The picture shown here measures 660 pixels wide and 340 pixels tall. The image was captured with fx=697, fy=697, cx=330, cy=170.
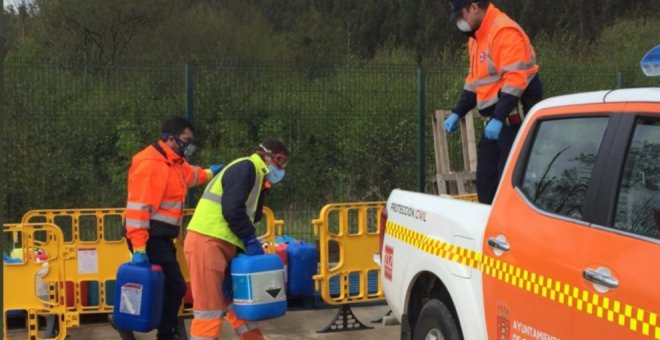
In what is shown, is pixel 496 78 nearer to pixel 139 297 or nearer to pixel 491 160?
pixel 491 160

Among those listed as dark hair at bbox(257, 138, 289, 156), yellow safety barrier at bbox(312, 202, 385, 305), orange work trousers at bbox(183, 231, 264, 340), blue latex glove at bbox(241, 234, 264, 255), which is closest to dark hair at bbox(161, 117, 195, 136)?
dark hair at bbox(257, 138, 289, 156)

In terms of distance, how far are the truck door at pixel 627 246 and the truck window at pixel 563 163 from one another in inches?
6.8

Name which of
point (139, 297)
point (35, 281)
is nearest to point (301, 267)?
point (139, 297)

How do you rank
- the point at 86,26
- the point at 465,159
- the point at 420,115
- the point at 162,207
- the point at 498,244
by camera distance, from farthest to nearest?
the point at 86,26 < the point at 420,115 < the point at 465,159 < the point at 162,207 < the point at 498,244

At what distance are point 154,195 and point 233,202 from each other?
0.92 metres

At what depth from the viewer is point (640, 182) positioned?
2877 millimetres

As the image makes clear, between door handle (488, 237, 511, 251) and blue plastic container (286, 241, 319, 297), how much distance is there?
11.6ft

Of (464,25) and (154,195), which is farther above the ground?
(464,25)

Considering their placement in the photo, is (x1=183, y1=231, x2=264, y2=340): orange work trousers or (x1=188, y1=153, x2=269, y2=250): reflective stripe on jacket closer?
(x1=188, y1=153, x2=269, y2=250): reflective stripe on jacket

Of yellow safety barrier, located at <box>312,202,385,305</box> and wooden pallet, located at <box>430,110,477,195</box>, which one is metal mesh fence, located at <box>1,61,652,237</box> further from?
yellow safety barrier, located at <box>312,202,385,305</box>

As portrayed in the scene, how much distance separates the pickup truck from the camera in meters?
2.73

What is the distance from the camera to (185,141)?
6.04 metres

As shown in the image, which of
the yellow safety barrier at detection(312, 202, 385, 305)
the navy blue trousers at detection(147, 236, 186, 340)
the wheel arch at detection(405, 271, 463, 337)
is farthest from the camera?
the yellow safety barrier at detection(312, 202, 385, 305)

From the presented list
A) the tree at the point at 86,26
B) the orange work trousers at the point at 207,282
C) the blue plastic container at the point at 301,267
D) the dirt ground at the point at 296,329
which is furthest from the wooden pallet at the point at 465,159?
the tree at the point at 86,26
